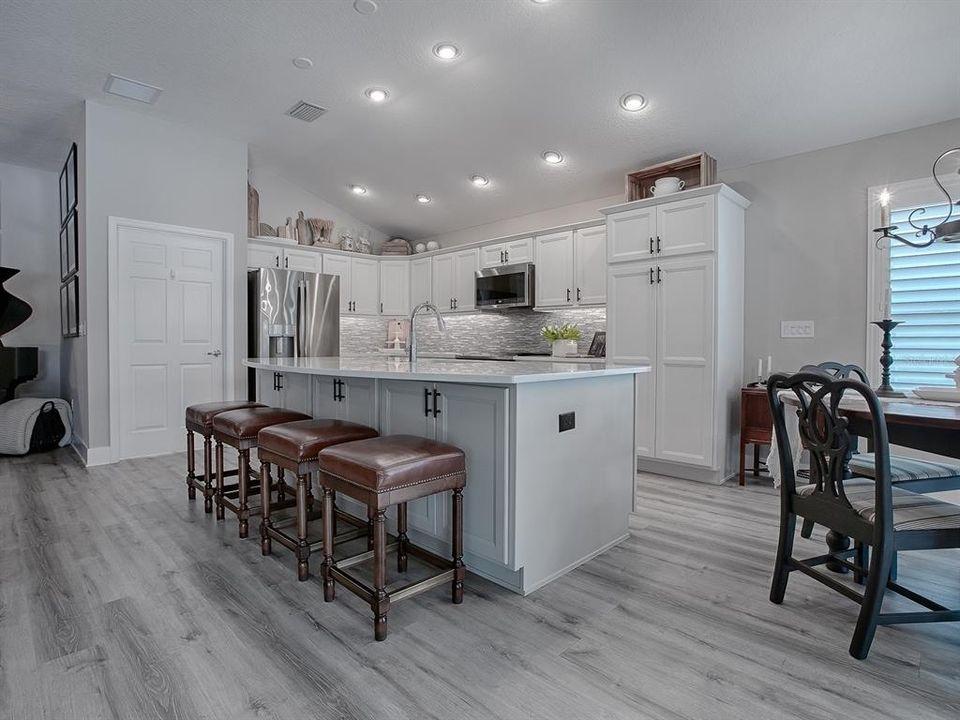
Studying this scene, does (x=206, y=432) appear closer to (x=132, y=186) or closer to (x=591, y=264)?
(x=132, y=186)

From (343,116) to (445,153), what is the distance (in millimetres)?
966

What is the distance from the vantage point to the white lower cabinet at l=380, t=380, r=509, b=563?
1.99 metres

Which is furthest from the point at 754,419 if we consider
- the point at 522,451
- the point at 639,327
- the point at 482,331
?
the point at 482,331

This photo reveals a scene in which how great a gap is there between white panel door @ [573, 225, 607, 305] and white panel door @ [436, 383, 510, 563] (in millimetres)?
2870

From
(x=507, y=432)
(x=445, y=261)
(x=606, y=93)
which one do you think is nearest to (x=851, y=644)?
(x=507, y=432)

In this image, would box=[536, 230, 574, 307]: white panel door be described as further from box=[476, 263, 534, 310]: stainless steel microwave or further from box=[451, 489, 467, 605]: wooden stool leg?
A: box=[451, 489, 467, 605]: wooden stool leg

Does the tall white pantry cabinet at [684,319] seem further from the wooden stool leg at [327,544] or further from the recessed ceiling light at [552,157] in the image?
the wooden stool leg at [327,544]

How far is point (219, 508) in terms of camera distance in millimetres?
2971

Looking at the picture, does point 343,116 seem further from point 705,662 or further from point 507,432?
point 705,662

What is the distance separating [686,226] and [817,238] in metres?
0.98

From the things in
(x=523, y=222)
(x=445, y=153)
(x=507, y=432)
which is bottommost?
(x=507, y=432)

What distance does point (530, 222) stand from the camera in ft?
19.0

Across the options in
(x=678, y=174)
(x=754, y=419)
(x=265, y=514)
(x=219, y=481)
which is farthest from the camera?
(x=678, y=174)

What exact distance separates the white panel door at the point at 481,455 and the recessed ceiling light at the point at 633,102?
Answer: 8.78 feet
